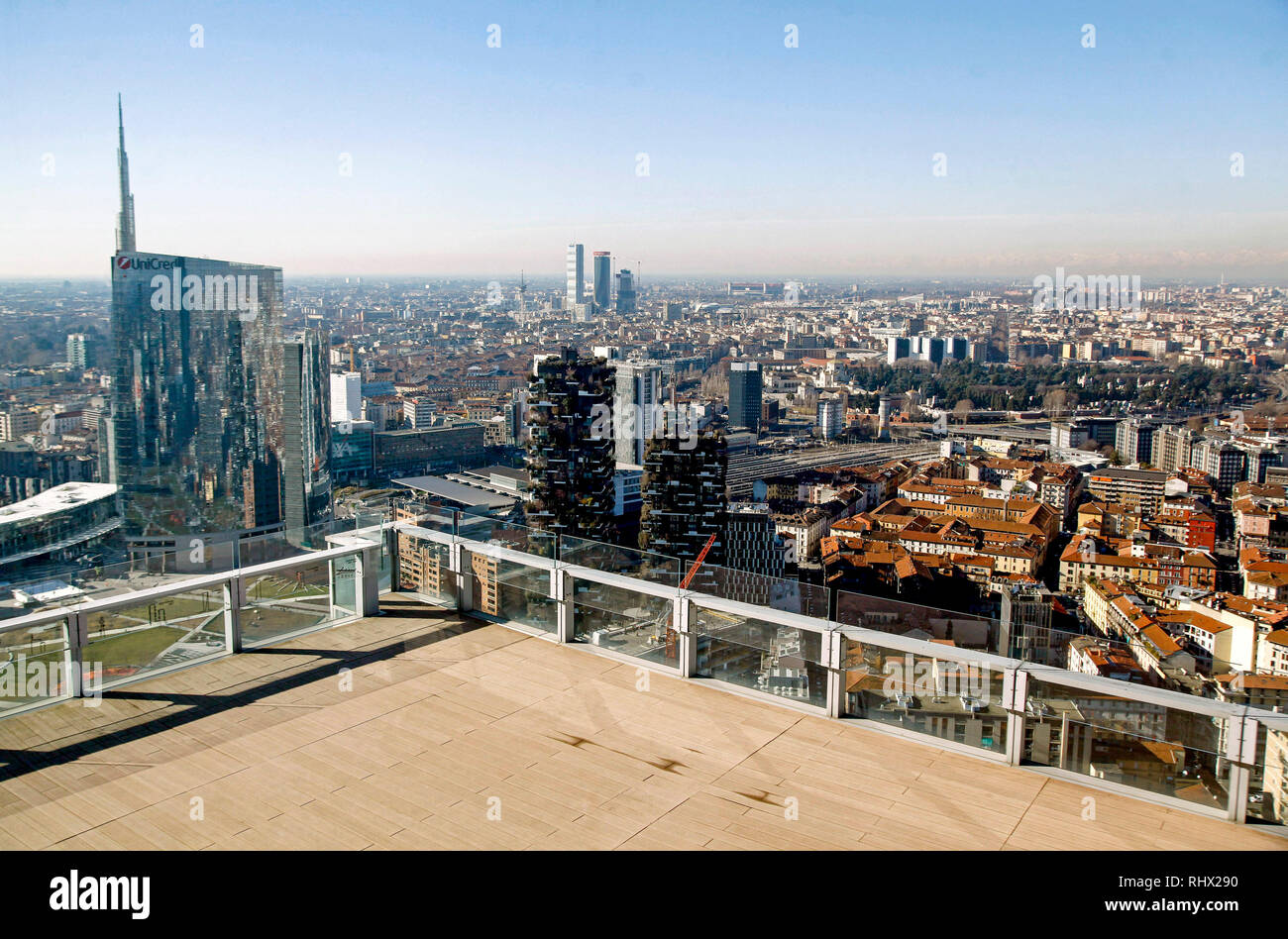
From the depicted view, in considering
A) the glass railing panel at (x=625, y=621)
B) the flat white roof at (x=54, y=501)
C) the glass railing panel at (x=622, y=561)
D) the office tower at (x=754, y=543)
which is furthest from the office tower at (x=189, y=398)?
the glass railing panel at (x=625, y=621)

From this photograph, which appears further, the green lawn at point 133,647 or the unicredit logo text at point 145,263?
the unicredit logo text at point 145,263

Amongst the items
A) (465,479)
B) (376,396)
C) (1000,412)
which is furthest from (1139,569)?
(376,396)

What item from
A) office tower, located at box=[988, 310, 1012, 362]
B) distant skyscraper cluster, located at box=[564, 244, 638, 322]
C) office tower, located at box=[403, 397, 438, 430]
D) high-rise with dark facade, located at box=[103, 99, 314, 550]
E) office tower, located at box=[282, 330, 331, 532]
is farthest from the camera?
distant skyscraper cluster, located at box=[564, 244, 638, 322]

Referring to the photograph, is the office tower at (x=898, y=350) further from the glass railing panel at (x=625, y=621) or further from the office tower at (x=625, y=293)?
the glass railing panel at (x=625, y=621)

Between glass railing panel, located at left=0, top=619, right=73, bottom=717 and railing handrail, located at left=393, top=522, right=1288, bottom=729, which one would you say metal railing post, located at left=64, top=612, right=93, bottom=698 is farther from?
railing handrail, located at left=393, top=522, right=1288, bottom=729

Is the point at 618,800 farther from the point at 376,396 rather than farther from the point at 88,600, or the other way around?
the point at 376,396

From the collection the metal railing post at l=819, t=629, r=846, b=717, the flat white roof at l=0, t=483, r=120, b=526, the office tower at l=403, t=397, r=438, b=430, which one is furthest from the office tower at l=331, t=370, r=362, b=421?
the metal railing post at l=819, t=629, r=846, b=717
